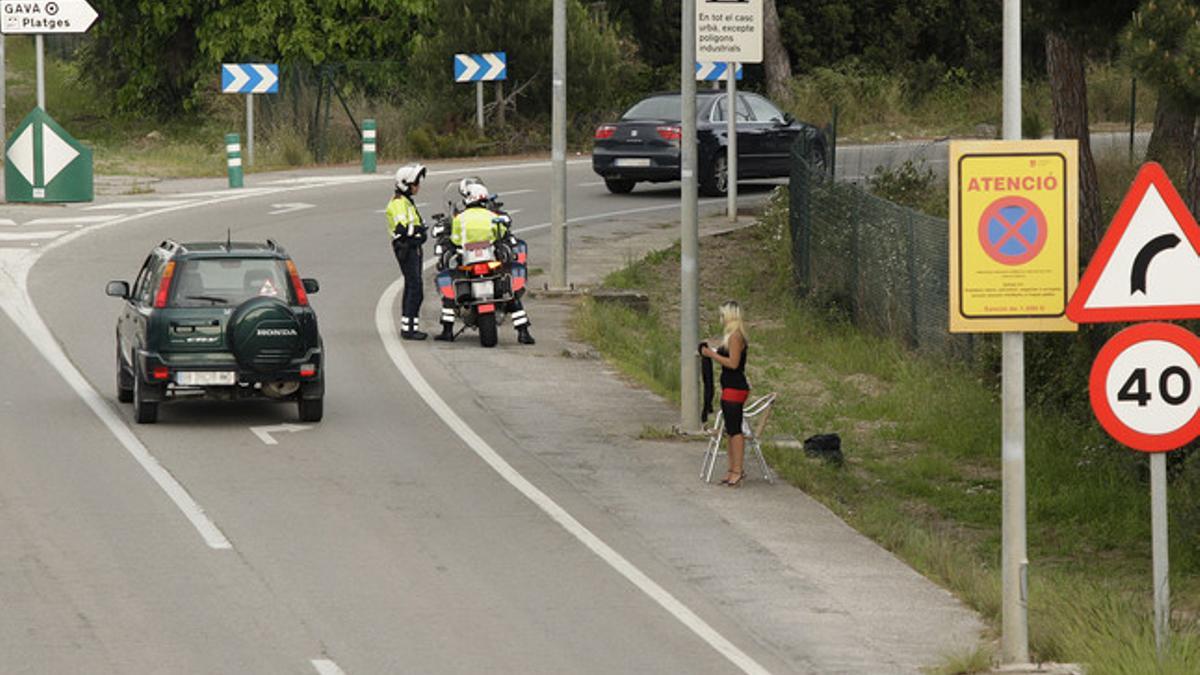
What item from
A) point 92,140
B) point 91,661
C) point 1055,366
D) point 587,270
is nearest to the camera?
point 91,661

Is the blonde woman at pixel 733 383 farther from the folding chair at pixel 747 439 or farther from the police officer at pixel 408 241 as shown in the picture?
the police officer at pixel 408 241

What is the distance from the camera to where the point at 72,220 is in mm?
33688

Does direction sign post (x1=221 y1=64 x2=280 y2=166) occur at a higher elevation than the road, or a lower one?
higher

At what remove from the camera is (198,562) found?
1407cm

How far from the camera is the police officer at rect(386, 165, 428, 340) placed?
23.8 meters

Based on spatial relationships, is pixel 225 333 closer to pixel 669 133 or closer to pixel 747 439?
pixel 747 439

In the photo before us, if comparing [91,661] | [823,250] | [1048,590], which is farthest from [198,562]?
[823,250]

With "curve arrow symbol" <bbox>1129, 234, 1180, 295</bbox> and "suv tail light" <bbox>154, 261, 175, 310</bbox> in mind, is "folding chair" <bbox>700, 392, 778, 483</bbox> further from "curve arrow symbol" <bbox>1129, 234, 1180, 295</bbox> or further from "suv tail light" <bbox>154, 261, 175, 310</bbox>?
"curve arrow symbol" <bbox>1129, 234, 1180, 295</bbox>

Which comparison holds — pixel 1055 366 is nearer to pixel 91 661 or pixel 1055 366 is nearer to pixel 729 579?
pixel 729 579

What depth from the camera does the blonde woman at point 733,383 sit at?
16.9 metres

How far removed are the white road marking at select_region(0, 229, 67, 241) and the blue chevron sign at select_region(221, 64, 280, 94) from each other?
11383 mm

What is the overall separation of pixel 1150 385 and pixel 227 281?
1015 centimetres

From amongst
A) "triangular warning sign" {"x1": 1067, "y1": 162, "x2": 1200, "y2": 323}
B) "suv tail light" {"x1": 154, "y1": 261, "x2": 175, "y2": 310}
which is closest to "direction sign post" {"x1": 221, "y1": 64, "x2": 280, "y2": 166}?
"suv tail light" {"x1": 154, "y1": 261, "x2": 175, "y2": 310}

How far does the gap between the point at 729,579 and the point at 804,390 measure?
9039 millimetres
